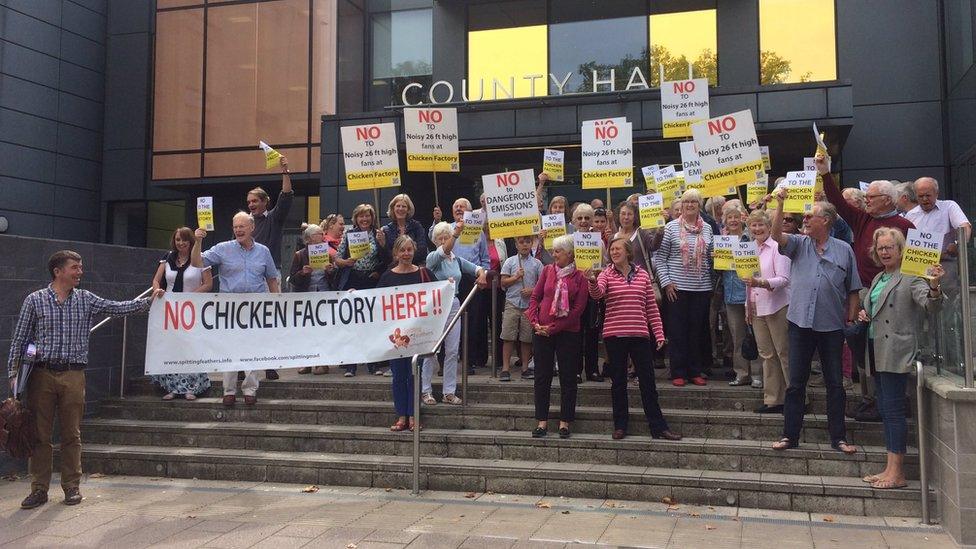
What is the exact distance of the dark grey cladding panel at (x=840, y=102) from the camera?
1321cm

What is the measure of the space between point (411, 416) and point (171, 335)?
2613 mm

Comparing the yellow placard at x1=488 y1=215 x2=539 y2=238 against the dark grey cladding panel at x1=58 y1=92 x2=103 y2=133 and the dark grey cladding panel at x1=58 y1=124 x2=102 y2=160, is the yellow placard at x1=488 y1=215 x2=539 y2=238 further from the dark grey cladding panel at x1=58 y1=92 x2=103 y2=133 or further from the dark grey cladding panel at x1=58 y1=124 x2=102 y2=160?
the dark grey cladding panel at x1=58 y1=92 x2=103 y2=133

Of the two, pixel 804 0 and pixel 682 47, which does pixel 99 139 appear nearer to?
pixel 682 47

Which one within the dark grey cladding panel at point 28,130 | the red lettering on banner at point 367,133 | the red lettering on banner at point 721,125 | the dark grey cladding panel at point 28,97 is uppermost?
the dark grey cladding panel at point 28,97

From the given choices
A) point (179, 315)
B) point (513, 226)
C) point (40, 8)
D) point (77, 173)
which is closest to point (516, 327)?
point (513, 226)

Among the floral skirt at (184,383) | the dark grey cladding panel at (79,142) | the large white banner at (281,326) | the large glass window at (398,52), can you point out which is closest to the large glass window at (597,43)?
the large glass window at (398,52)

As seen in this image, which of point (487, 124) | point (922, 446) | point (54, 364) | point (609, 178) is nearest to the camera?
point (922, 446)

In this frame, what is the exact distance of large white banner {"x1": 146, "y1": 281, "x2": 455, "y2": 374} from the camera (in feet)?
25.8

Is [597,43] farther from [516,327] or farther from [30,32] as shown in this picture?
[30,32]

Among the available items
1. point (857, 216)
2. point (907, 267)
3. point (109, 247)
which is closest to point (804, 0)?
point (857, 216)

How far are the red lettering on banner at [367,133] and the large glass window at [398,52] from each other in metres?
8.94

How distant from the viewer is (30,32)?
19203mm

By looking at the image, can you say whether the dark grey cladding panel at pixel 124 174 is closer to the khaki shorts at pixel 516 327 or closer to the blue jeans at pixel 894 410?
the khaki shorts at pixel 516 327

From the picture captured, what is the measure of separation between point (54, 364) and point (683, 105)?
747cm
